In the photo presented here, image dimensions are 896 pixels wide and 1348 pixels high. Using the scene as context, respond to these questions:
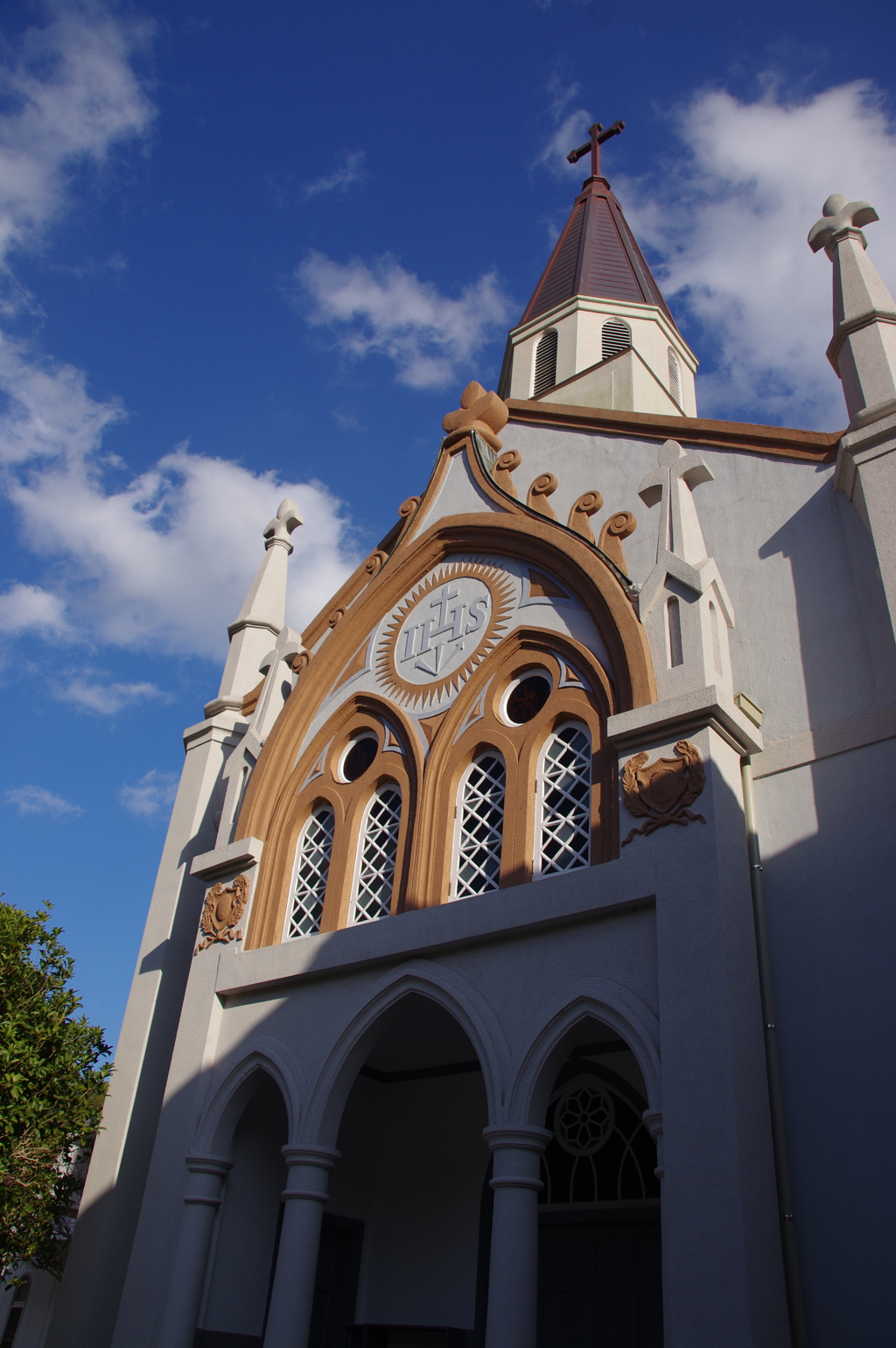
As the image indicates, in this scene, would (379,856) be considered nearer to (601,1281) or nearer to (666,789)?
(666,789)

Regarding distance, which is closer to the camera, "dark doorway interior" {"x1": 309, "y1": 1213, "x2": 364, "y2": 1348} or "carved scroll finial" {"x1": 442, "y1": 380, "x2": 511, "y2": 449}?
"dark doorway interior" {"x1": 309, "y1": 1213, "x2": 364, "y2": 1348}

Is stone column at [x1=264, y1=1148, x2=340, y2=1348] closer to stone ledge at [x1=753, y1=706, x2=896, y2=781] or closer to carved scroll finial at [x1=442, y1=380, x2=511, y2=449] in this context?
stone ledge at [x1=753, y1=706, x2=896, y2=781]

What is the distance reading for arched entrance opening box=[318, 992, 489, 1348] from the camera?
1157cm

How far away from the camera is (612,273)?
2198 centimetres

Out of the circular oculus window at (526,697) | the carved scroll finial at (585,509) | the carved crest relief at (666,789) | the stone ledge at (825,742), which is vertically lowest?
the carved crest relief at (666,789)

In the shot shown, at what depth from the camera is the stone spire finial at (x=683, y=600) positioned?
9.70m

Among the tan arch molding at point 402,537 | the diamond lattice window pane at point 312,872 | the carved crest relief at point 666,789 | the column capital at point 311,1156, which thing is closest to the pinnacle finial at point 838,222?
the tan arch molding at point 402,537

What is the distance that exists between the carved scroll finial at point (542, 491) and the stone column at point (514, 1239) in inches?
290

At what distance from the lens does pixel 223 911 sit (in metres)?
12.2

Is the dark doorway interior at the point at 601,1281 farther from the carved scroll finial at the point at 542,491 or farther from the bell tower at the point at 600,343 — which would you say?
the bell tower at the point at 600,343

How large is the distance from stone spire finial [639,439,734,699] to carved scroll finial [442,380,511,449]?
13.0ft

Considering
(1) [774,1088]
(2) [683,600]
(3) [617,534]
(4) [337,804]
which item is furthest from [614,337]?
(1) [774,1088]

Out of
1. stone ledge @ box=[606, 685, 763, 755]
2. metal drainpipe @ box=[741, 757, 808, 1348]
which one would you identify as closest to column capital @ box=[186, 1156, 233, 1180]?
metal drainpipe @ box=[741, 757, 808, 1348]

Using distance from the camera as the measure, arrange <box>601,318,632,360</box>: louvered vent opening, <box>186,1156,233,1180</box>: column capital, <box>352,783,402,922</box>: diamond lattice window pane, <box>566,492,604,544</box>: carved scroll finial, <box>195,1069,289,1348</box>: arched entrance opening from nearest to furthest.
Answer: <box>195,1069,289,1348</box>: arched entrance opening
<box>186,1156,233,1180</box>: column capital
<box>352,783,402,922</box>: diamond lattice window pane
<box>566,492,604,544</box>: carved scroll finial
<box>601,318,632,360</box>: louvered vent opening
